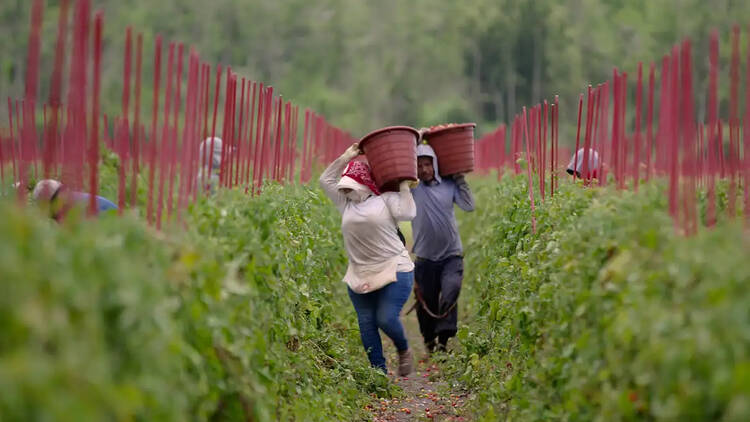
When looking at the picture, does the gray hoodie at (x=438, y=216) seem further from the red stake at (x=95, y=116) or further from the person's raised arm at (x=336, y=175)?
the red stake at (x=95, y=116)

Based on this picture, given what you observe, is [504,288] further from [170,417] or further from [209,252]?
[170,417]

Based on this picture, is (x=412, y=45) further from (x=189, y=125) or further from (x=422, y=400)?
(x=189, y=125)

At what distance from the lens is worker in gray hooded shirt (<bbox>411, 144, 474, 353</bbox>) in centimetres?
868

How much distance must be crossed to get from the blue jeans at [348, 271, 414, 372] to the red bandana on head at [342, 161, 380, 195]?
71cm

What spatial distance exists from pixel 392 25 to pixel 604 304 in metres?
69.3

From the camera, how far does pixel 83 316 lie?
2834 mm

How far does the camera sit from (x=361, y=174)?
711 cm

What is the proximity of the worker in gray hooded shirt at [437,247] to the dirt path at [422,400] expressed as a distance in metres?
0.45

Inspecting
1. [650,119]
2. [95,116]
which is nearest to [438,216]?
[650,119]

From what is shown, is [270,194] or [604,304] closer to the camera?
[604,304]

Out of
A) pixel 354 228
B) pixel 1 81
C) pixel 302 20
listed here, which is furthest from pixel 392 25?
pixel 354 228

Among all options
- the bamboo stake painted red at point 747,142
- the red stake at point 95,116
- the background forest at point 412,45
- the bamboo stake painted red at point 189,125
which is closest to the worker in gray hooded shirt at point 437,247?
the bamboo stake painted red at point 747,142

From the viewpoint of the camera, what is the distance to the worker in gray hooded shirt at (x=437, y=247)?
868 centimetres

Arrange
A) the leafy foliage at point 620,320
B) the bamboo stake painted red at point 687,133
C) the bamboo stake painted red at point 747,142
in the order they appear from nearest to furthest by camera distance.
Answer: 1. the leafy foliage at point 620,320
2. the bamboo stake painted red at point 687,133
3. the bamboo stake painted red at point 747,142
